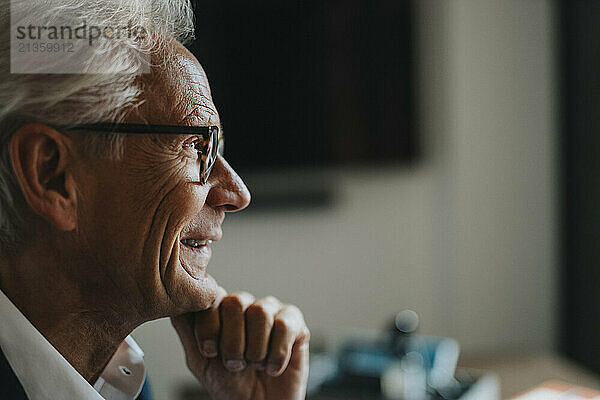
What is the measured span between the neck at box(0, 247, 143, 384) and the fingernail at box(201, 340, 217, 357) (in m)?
0.17

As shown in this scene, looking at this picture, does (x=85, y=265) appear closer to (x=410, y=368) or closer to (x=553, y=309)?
(x=410, y=368)

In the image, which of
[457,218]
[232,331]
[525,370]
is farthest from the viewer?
[457,218]

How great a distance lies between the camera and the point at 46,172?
0.59 meters

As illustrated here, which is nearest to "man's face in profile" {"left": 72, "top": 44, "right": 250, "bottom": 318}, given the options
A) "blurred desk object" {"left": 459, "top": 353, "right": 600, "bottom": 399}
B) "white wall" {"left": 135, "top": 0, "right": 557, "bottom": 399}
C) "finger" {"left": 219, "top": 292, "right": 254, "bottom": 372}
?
"finger" {"left": 219, "top": 292, "right": 254, "bottom": 372}

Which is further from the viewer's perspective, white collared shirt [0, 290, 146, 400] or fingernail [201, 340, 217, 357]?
fingernail [201, 340, 217, 357]

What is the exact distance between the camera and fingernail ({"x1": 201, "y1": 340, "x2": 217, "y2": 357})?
81 cm

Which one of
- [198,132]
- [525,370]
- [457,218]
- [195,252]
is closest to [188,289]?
[195,252]

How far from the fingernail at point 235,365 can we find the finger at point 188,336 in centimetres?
5

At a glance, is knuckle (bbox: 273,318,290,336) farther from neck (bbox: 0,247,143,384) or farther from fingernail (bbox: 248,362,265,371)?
neck (bbox: 0,247,143,384)

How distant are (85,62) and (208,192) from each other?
6.3 inches

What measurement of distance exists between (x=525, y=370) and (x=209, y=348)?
1.29 metres

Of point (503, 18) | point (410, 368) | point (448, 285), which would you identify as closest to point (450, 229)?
point (448, 285)

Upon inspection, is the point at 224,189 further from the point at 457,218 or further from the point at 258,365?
the point at 457,218

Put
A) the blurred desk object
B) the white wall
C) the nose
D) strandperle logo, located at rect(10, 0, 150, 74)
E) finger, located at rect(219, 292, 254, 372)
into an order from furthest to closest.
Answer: the white wall → the blurred desk object → finger, located at rect(219, 292, 254, 372) → the nose → strandperle logo, located at rect(10, 0, 150, 74)
